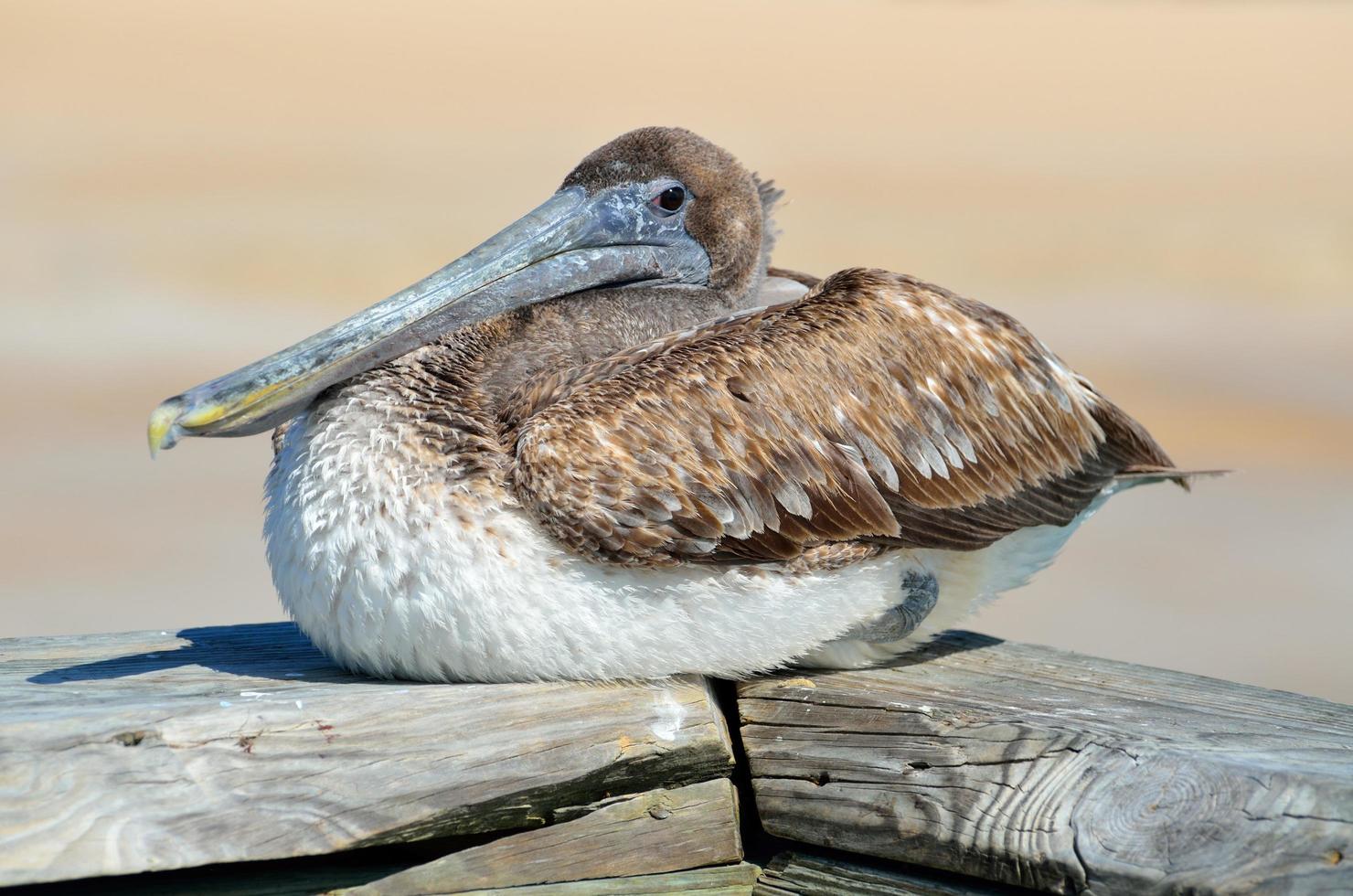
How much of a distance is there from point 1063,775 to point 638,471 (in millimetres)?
891

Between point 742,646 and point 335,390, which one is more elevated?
point 335,390

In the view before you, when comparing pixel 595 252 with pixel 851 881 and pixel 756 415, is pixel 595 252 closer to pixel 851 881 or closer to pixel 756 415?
pixel 756 415

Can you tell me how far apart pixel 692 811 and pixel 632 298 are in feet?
4.23

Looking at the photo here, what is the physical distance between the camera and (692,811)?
9.26 ft

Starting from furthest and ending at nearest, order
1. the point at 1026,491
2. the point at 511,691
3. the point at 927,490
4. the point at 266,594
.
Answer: the point at 266,594 < the point at 1026,491 < the point at 927,490 < the point at 511,691

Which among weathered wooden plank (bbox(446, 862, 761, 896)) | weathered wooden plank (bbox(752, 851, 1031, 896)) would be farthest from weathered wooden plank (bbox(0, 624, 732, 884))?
weathered wooden plank (bbox(752, 851, 1031, 896))

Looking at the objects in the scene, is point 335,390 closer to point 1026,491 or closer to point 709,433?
point 709,433

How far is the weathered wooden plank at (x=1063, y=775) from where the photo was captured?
93.9 inches

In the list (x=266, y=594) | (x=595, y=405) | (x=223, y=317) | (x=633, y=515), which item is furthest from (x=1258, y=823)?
(x=223, y=317)

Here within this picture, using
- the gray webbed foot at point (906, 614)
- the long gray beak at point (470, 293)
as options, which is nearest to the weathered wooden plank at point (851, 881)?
the gray webbed foot at point (906, 614)

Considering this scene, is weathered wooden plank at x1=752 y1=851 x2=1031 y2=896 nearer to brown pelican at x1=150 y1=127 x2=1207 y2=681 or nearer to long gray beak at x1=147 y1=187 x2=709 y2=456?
brown pelican at x1=150 y1=127 x2=1207 y2=681

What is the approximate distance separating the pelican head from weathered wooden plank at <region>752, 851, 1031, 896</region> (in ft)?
4.14

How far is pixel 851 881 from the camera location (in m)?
2.81

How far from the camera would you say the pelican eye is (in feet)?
12.1
